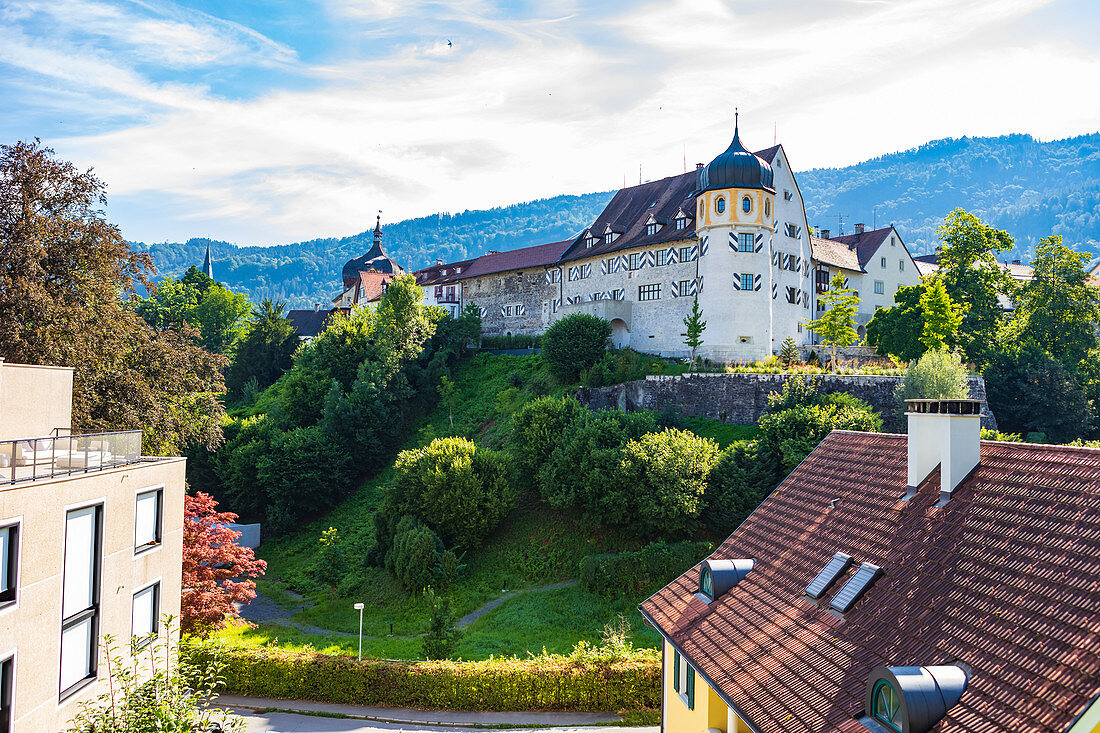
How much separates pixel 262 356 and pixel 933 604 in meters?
65.1

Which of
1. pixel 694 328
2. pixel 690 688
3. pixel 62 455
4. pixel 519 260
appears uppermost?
pixel 519 260

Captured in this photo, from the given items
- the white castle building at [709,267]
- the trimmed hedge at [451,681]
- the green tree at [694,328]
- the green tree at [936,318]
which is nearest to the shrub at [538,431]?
the green tree at [694,328]

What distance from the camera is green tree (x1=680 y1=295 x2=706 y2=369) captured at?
1805 inches

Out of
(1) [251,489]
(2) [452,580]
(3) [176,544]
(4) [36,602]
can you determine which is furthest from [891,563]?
(1) [251,489]

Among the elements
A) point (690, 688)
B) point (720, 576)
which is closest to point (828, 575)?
point (720, 576)

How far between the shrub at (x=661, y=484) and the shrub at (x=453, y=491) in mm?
5991

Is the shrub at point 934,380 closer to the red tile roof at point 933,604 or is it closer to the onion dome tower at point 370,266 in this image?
the red tile roof at point 933,604

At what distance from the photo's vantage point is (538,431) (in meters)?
37.7

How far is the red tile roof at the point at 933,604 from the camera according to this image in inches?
285

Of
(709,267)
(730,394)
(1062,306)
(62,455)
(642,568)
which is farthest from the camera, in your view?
(1062,306)

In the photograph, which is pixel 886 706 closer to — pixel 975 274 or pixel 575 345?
pixel 575 345

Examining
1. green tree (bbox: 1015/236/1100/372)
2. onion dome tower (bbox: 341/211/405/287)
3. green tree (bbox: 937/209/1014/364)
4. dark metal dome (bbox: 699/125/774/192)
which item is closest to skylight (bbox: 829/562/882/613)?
dark metal dome (bbox: 699/125/774/192)

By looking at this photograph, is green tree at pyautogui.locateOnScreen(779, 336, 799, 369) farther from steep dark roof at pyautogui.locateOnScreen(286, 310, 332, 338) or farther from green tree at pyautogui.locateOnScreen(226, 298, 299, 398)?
steep dark roof at pyautogui.locateOnScreen(286, 310, 332, 338)

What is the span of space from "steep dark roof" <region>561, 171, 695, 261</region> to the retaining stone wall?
10845 mm
